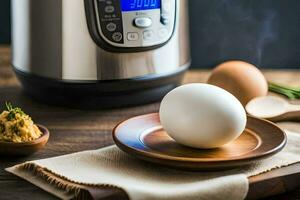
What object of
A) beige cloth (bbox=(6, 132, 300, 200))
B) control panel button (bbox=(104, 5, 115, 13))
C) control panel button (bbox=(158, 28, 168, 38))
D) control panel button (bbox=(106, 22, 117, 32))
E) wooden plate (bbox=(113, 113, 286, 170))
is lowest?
beige cloth (bbox=(6, 132, 300, 200))

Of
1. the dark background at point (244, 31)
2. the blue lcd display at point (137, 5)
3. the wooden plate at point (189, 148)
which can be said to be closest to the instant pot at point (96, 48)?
the blue lcd display at point (137, 5)

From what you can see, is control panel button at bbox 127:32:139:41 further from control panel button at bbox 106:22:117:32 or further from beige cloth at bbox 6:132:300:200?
beige cloth at bbox 6:132:300:200

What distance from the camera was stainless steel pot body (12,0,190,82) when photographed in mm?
1196

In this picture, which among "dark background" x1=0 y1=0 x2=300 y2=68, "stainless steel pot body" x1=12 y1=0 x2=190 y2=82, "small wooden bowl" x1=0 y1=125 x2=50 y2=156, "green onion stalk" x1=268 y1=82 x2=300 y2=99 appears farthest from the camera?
"dark background" x1=0 y1=0 x2=300 y2=68

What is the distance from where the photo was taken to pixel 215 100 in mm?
947

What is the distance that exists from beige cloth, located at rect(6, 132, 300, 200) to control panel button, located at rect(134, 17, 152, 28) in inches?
11.0

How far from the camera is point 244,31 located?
1611 millimetres

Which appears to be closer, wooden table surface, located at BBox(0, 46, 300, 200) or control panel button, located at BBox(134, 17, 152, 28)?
wooden table surface, located at BBox(0, 46, 300, 200)

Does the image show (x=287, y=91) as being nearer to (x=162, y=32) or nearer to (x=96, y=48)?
(x=162, y=32)

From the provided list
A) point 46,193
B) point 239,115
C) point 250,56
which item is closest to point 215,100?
point 239,115

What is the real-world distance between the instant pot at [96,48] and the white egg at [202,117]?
273 millimetres

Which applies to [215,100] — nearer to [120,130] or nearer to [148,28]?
[120,130]

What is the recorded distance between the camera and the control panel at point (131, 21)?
47.2 inches

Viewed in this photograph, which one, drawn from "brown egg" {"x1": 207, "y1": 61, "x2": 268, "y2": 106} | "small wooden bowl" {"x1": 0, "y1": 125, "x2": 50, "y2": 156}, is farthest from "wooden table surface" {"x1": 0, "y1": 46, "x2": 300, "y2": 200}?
"brown egg" {"x1": 207, "y1": 61, "x2": 268, "y2": 106}
